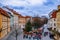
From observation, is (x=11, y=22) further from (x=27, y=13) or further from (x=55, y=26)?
(x=55, y=26)

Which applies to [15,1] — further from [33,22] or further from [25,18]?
[33,22]

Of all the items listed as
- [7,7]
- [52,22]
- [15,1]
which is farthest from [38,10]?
[7,7]

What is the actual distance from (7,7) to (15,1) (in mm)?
204

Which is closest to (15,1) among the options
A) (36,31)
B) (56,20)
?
(36,31)

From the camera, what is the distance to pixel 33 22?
213 centimetres

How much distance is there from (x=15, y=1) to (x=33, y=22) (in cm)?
57

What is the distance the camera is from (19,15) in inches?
84.2

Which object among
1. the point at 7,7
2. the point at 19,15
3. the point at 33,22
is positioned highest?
the point at 7,7

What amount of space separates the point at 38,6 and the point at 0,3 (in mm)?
784

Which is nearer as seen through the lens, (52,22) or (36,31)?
(52,22)

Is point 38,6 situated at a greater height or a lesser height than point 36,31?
greater

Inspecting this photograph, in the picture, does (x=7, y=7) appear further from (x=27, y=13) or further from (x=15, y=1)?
(x=27, y=13)

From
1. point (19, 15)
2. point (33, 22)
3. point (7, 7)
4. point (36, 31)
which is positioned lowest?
point (36, 31)

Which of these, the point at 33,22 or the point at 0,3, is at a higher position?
the point at 0,3
